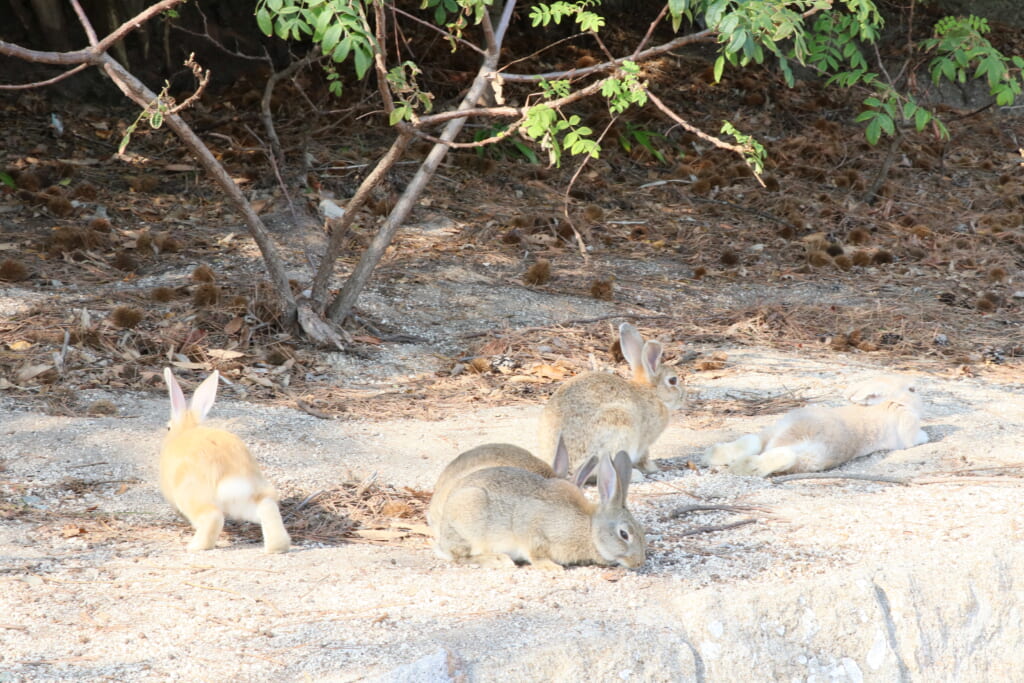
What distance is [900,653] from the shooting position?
12.9 ft

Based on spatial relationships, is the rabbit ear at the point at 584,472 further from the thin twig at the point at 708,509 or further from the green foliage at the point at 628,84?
the green foliage at the point at 628,84

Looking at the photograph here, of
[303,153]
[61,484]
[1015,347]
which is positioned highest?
[303,153]

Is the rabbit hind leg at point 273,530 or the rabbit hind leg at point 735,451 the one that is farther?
the rabbit hind leg at point 735,451

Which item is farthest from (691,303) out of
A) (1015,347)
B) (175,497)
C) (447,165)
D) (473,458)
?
(175,497)

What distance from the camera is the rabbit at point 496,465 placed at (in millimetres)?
4414

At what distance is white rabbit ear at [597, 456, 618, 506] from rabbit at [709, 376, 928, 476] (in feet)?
4.90

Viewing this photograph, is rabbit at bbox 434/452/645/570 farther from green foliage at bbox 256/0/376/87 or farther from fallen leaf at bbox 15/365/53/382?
fallen leaf at bbox 15/365/53/382

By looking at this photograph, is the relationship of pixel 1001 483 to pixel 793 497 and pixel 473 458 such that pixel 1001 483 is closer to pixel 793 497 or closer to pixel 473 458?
pixel 793 497

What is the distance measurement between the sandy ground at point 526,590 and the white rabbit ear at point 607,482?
0.90 feet

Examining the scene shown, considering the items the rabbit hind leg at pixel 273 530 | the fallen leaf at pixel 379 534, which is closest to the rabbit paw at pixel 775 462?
the fallen leaf at pixel 379 534

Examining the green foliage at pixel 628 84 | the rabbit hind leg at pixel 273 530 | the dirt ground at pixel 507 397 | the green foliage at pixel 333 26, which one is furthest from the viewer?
the green foliage at pixel 628 84

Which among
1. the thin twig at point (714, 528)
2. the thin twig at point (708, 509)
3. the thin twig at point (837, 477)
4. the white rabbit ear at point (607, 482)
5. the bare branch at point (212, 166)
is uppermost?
the bare branch at point (212, 166)

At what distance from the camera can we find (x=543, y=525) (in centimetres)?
409

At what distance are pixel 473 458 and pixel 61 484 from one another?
1.97m
